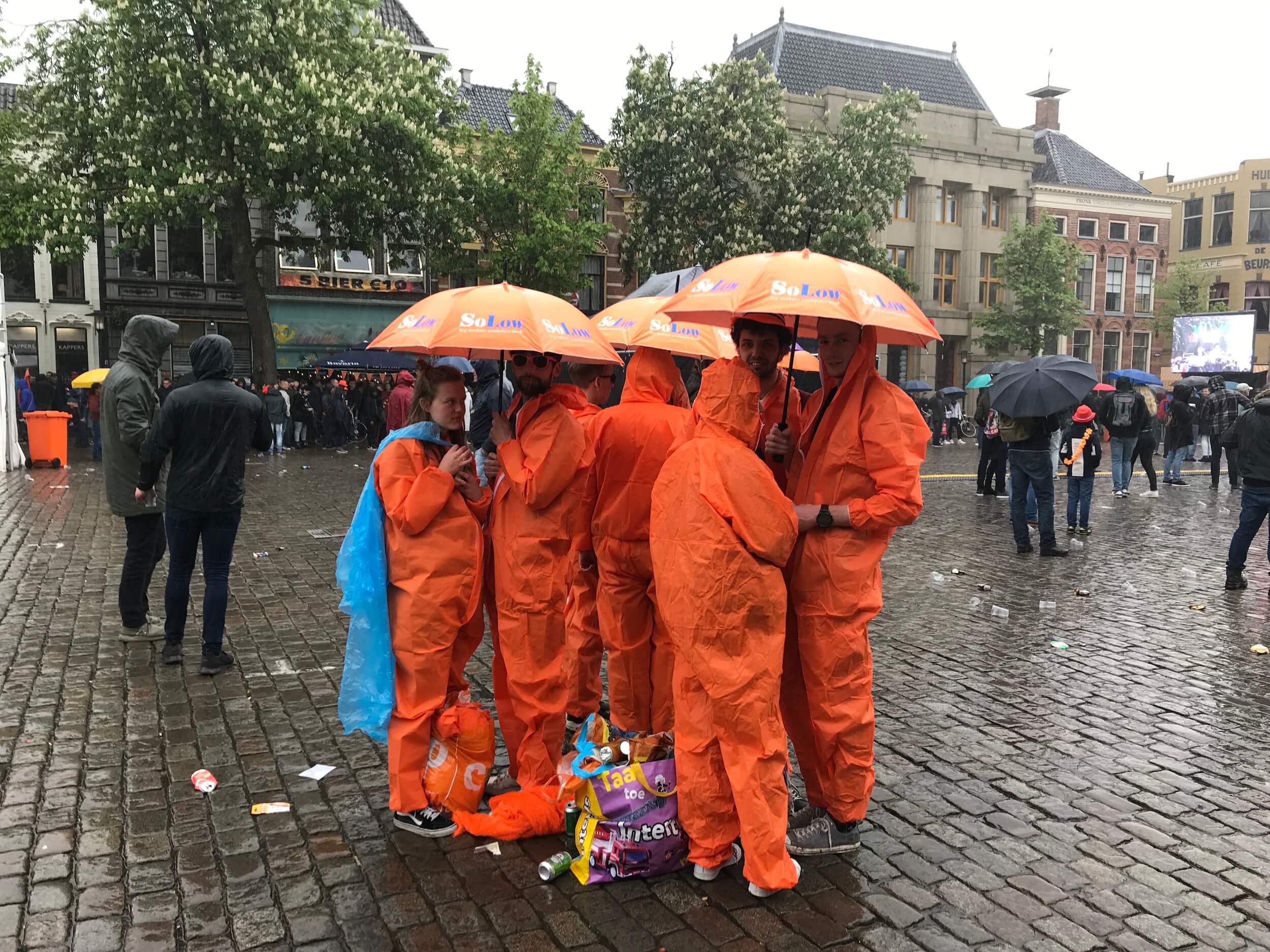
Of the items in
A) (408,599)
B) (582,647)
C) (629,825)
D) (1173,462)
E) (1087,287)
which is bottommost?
(629,825)

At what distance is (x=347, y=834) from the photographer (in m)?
3.85

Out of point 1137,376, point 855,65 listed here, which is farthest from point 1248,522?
point 855,65

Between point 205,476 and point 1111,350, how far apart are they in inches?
1884

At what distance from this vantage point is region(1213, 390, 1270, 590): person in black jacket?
823cm

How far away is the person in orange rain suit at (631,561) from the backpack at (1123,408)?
11318 mm

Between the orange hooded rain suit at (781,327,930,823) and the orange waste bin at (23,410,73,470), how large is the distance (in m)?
17.9

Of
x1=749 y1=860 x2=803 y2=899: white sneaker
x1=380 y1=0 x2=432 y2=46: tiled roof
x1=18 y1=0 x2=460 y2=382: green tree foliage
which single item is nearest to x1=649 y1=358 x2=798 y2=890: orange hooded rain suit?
x1=749 y1=860 x2=803 y2=899: white sneaker

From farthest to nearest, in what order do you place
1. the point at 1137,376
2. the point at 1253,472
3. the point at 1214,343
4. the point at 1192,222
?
the point at 1192,222 < the point at 1214,343 < the point at 1137,376 < the point at 1253,472

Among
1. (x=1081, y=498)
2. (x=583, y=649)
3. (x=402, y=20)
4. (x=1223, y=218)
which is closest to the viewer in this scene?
(x=583, y=649)

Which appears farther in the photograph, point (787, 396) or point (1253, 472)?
point (1253, 472)

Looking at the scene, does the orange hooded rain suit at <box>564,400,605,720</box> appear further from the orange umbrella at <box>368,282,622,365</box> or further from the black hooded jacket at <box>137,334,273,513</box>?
the black hooded jacket at <box>137,334,273,513</box>

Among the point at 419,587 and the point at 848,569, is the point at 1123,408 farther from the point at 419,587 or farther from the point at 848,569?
the point at 419,587

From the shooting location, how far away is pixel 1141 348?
46.9 m

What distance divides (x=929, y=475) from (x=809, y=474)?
16505 millimetres
